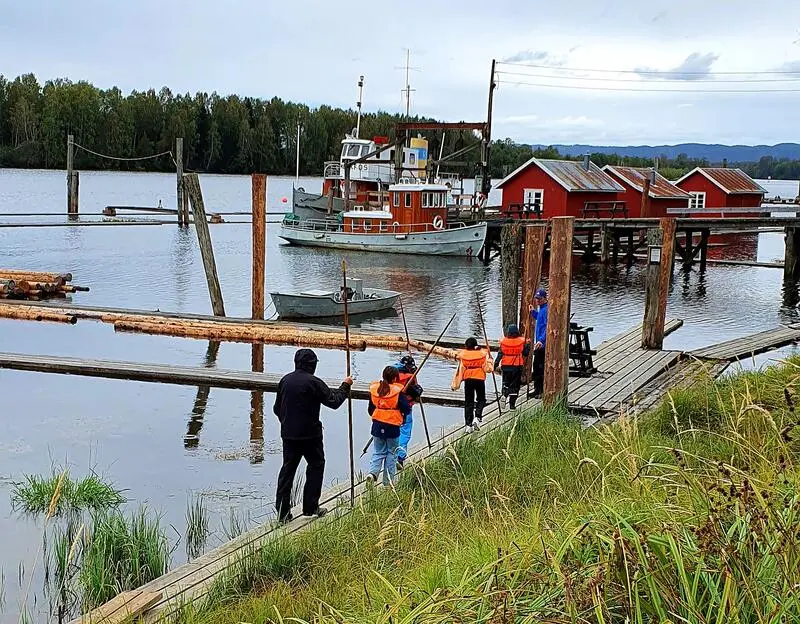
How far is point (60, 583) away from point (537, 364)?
6.59 meters

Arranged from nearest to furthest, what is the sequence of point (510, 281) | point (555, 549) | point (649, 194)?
point (555, 549)
point (510, 281)
point (649, 194)

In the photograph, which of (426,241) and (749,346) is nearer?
(749,346)

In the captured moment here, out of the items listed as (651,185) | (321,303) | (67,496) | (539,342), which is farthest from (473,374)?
(651,185)

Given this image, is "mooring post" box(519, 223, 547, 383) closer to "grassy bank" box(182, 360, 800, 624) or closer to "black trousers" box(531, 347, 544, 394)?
"black trousers" box(531, 347, 544, 394)

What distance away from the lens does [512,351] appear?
11336 millimetres

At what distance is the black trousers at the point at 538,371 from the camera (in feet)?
38.6

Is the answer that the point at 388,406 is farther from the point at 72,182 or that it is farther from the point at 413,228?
the point at 72,182

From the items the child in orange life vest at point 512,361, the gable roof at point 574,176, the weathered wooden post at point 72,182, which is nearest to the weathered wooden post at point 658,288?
the child in orange life vest at point 512,361

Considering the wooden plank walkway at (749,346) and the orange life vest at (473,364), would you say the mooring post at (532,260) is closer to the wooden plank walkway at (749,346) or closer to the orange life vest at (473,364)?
the orange life vest at (473,364)

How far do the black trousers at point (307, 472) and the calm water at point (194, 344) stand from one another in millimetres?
1109

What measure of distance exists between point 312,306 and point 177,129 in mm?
81551

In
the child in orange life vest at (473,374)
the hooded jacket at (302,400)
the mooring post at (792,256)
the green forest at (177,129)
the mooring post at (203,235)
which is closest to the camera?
the hooded jacket at (302,400)

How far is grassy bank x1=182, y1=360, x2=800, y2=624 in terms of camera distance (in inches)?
145

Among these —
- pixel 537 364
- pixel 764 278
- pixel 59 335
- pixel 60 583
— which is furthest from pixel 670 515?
pixel 764 278
